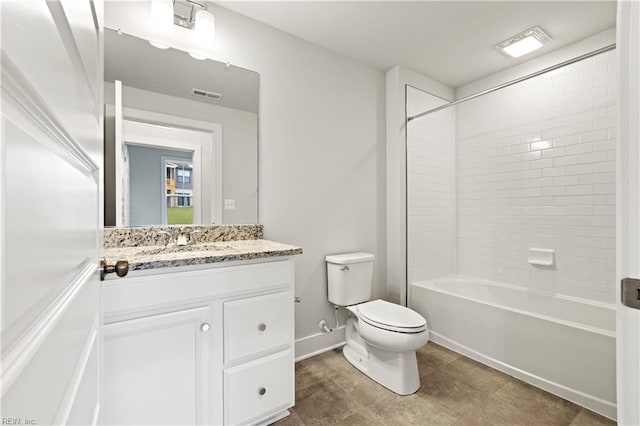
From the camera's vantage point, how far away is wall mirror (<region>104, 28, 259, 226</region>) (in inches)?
60.9

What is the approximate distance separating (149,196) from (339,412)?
1.63m

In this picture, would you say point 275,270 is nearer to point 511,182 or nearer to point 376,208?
point 376,208

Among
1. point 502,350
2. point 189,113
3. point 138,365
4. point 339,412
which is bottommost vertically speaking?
point 339,412

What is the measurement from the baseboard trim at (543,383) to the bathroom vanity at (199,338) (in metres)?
1.47

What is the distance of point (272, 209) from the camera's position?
2.03 meters

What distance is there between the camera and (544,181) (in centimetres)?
238

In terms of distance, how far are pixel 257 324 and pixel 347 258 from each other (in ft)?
3.29

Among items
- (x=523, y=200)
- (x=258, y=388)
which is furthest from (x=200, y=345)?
(x=523, y=200)

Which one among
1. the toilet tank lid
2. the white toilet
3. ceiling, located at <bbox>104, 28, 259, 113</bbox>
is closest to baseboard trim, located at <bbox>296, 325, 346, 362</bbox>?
the white toilet

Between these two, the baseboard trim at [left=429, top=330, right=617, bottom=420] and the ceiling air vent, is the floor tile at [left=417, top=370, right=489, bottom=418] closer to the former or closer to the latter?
the baseboard trim at [left=429, top=330, right=617, bottom=420]

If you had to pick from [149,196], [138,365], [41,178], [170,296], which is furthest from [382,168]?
[41,178]

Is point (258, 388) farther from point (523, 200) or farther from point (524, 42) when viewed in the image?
point (524, 42)

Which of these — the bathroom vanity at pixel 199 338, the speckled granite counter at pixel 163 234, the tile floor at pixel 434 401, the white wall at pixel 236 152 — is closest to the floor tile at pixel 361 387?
the tile floor at pixel 434 401

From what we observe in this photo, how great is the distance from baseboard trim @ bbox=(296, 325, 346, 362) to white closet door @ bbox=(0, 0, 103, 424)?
1.76 m
